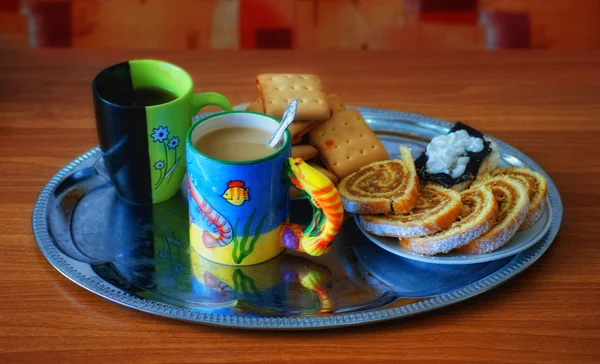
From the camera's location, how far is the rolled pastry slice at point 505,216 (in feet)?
2.63

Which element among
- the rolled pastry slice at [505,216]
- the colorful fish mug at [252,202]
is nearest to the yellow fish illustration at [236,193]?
the colorful fish mug at [252,202]

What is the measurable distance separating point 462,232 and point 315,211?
15 centimetres

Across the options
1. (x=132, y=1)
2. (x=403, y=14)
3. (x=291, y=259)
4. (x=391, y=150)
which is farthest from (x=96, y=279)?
(x=403, y=14)

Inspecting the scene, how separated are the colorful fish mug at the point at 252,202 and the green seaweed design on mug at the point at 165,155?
2.6 inches

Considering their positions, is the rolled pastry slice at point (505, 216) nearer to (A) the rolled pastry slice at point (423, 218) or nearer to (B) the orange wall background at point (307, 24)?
(A) the rolled pastry slice at point (423, 218)

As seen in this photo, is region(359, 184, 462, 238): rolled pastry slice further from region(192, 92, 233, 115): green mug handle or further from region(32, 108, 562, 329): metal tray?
region(192, 92, 233, 115): green mug handle

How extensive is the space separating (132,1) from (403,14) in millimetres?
536

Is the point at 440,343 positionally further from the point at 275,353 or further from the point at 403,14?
the point at 403,14

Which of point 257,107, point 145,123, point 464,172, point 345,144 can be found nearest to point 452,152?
point 464,172

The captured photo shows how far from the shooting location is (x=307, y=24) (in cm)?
157

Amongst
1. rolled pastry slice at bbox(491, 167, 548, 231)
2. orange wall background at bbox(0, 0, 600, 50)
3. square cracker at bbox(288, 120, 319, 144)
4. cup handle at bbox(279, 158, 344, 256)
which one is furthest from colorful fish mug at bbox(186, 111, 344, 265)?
orange wall background at bbox(0, 0, 600, 50)

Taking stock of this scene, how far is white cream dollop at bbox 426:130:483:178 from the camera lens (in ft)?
2.91

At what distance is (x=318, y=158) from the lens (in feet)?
3.11

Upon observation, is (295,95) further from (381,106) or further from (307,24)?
(307,24)
